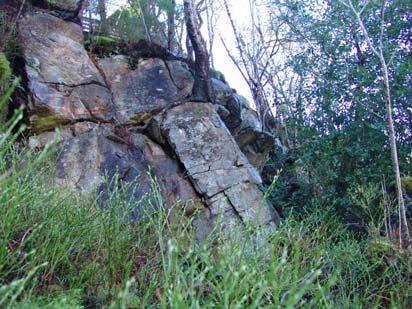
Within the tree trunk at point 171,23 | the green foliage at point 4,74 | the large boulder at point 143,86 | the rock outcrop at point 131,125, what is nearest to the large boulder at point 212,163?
the rock outcrop at point 131,125

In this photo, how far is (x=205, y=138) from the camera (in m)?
6.89

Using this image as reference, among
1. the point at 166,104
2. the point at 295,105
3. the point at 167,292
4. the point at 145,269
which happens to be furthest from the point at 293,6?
the point at 167,292

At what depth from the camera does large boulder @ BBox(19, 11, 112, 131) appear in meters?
6.18

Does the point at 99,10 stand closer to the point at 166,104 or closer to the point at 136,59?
the point at 136,59

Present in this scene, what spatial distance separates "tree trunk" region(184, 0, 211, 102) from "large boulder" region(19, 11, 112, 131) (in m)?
1.52

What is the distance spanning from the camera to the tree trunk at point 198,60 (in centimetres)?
748

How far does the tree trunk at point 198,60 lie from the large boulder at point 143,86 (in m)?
0.18

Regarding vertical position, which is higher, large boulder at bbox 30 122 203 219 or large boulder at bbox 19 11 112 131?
large boulder at bbox 19 11 112 131

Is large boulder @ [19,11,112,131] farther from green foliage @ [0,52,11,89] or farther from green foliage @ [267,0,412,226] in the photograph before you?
green foliage @ [267,0,412,226]

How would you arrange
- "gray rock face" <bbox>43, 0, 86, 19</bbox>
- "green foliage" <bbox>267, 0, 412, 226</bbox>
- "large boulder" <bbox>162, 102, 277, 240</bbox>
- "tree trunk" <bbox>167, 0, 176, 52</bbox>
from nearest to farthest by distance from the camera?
"large boulder" <bbox>162, 102, 277, 240</bbox> < "green foliage" <bbox>267, 0, 412, 226</bbox> < "gray rock face" <bbox>43, 0, 86, 19</bbox> < "tree trunk" <bbox>167, 0, 176, 52</bbox>

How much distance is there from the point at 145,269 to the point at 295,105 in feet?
20.7

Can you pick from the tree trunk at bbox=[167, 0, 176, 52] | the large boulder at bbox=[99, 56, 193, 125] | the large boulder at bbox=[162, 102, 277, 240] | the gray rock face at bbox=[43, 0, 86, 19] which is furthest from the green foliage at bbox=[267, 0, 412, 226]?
the gray rock face at bbox=[43, 0, 86, 19]

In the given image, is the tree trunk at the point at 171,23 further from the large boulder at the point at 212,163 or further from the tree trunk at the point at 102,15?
the large boulder at the point at 212,163

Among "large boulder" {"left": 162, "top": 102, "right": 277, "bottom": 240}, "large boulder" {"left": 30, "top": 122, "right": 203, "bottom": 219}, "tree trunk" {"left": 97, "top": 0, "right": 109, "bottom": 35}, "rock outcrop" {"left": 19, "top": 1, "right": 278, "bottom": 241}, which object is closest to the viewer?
"large boulder" {"left": 30, "top": 122, "right": 203, "bottom": 219}
